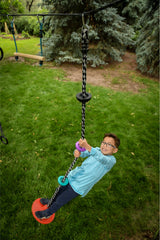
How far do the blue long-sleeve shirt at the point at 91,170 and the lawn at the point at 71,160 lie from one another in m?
1.03

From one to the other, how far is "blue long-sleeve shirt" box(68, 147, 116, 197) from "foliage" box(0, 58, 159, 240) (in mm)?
1029

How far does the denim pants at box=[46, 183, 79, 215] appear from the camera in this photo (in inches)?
87.4

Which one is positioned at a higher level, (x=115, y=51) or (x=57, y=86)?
(x=115, y=51)

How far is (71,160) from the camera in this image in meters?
3.73

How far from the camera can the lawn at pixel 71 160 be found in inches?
104

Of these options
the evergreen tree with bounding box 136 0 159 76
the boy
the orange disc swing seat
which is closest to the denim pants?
the boy

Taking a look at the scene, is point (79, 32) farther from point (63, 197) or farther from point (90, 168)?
point (63, 197)

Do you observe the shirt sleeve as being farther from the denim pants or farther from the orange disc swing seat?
the orange disc swing seat

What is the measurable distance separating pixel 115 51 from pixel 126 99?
424cm

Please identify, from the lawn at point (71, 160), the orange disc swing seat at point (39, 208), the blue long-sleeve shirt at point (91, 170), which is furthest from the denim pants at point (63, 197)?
the lawn at point (71, 160)

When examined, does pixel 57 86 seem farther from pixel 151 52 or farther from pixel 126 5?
pixel 126 5

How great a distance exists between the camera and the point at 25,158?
12.1 feet

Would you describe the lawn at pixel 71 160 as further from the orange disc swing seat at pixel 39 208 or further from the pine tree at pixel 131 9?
the pine tree at pixel 131 9

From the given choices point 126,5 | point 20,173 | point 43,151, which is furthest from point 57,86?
point 126,5
